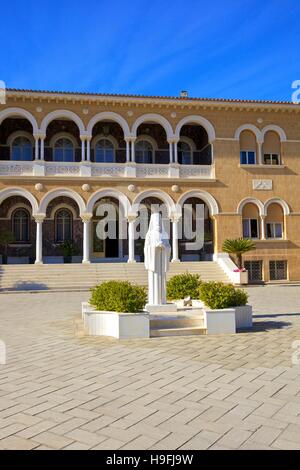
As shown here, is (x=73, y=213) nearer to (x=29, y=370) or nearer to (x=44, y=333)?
(x=44, y=333)

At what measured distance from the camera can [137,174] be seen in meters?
25.0

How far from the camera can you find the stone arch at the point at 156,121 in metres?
25.1

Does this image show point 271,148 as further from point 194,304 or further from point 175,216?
point 194,304

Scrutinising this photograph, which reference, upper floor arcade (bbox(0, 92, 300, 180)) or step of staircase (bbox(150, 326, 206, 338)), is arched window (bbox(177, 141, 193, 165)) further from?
step of staircase (bbox(150, 326, 206, 338))

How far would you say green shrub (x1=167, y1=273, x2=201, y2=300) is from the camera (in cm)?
1176

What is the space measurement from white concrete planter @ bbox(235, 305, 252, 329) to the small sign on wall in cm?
1705

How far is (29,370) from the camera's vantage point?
20.6 feet

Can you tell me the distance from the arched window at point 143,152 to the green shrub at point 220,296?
18711mm

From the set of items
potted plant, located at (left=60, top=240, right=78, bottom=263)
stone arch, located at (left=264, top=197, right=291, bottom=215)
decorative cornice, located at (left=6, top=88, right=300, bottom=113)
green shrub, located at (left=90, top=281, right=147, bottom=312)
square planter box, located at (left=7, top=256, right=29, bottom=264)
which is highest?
decorative cornice, located at (left=6, top=88, right=300, bottom=113)

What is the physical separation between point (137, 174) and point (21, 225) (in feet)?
25.5

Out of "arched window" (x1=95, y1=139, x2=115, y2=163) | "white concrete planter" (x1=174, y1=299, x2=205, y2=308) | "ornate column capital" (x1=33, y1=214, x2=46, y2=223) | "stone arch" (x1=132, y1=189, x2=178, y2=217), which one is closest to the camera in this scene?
"white concrete planter" (x1=174, y1=299, x2=205, y2=308)

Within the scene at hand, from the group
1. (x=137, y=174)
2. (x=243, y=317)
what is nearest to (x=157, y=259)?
(x=243, y=317)

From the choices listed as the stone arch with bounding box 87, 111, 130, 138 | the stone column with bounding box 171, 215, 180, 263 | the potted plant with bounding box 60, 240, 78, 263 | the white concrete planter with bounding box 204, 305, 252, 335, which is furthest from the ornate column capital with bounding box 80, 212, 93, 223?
the white concrete planter with bounding box 204, 305, 252, 335
